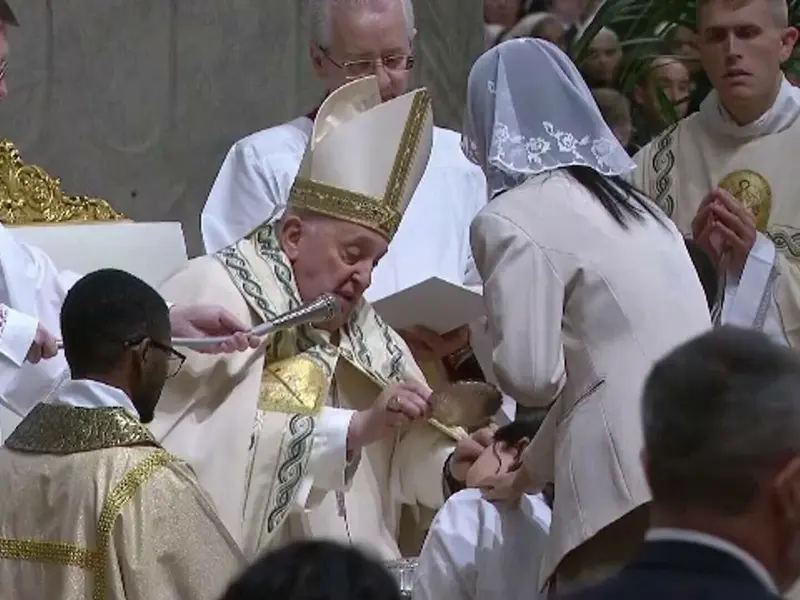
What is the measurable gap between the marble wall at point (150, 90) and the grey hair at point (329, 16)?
1.25 metres

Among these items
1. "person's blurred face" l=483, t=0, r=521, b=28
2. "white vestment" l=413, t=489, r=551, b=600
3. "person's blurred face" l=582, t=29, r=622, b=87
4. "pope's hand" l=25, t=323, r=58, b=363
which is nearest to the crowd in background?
"person's blurred face" l=582, t=29, r=622, b=87

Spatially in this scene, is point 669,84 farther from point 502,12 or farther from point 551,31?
point 502,12

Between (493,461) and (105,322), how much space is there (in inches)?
33.3

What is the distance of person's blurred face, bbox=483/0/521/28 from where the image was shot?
274 inches

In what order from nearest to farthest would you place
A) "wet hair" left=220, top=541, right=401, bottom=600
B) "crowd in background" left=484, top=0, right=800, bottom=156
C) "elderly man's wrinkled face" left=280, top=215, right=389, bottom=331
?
"wet hair" left=220, top=541, right=401, bottom=600
"elderly man's wrinkled face" left=280, top=215, right=389, bottom=331
"crowd in background" left=484, top=0, right=800, bottom=156

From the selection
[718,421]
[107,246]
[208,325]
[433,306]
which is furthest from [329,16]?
[718,421]

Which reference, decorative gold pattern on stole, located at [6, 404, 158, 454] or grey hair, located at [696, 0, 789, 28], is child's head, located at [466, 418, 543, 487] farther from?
grey hair, located at [696, 0, 789, 28]

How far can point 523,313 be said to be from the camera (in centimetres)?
327

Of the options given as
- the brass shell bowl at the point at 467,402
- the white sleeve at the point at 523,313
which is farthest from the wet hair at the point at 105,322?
the brass shell bowl at the point at 467,402

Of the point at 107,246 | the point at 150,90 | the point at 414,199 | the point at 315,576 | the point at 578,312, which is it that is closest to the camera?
the point at 315,576

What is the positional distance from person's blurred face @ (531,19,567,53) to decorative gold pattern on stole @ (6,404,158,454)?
393 centimetres

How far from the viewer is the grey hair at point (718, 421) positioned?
6.64 feet

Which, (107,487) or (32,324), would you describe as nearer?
(107,487)

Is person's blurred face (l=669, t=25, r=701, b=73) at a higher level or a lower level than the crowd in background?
higher
